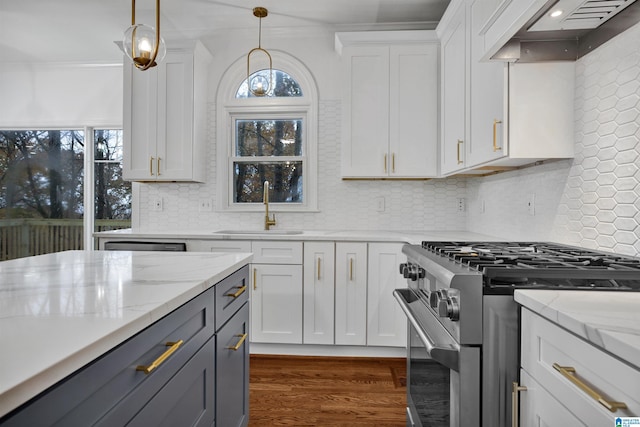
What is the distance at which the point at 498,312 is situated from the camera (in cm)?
105

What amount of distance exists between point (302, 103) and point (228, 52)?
87 centimetres

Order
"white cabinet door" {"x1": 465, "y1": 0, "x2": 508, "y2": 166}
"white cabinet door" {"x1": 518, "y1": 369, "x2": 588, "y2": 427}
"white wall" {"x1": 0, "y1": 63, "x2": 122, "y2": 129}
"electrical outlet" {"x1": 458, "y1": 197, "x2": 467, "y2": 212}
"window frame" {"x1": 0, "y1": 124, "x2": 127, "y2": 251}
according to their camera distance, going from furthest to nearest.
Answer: "window frame" {"x1": 0, "y1": 124, "x2": 127, "y2": 251} → "white wall" {"x1": 0, "y1": 63, "x2": 122, "y2": 129} → "electrical outlet" {"x1": 458, "y1": 197, "x2": 467, "y2": 212} → "white cabinet door" {"x1": 465, "y1": 0, "x2": 508, "y2": 166} → "white cabinet door" {"x1": 518, "y1": 369, "x2": 588, "y2": 427}

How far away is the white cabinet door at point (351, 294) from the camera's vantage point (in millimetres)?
2816

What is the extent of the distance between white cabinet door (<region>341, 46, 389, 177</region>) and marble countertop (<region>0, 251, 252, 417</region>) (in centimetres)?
181

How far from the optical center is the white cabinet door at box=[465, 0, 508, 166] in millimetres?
1825

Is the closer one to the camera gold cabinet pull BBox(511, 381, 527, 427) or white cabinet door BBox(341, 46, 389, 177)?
gold cabinet pull BBox(511, 381, 527, 427)

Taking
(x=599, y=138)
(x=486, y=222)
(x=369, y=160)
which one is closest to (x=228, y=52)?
(x=369, y=160)

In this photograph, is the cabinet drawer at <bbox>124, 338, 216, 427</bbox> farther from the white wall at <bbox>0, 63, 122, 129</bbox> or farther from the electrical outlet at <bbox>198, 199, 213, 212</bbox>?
the white wall at <bbox>0, 63, 122, 129</bbox>

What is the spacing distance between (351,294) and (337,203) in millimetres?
949

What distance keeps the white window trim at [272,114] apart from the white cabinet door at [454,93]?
1172mm

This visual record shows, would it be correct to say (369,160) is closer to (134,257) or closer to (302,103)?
(302,103)

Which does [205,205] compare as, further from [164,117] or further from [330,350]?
[330,350]

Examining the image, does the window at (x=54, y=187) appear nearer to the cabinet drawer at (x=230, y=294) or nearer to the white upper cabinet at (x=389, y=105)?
the white upper cabinet at (x=389, y=105)

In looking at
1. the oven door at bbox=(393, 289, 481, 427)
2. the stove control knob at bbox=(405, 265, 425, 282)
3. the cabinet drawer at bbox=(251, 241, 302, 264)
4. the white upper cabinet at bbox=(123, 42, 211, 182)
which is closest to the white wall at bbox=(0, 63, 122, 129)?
the white upper cabinet at bbox=(123, 42, 211, 182)
